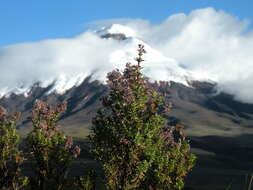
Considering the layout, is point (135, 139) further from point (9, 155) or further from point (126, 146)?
point (9, 155)

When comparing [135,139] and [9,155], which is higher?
[135,139]

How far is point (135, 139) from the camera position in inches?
881

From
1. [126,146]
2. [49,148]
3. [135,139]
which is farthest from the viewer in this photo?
[49,148]

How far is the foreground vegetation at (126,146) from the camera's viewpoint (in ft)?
75.1

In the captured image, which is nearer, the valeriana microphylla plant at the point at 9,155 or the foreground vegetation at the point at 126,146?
the foreground vegetation at the point at 126,146

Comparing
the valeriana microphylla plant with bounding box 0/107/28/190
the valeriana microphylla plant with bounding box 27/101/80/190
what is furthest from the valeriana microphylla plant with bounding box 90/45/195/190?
the valeriana microphylla plant with bounding box 0/107/28/190

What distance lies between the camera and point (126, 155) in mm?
23297

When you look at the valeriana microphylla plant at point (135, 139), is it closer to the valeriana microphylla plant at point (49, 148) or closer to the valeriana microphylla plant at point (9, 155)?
the valeriana microphylla plant at point (49, 148)

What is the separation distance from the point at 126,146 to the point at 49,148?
4.94 meters

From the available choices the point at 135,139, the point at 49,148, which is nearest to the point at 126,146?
the point at 135,139

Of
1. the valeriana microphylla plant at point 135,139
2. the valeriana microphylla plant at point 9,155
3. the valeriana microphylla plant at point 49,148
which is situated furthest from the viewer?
the valeriana microphylla plant at point 9,155

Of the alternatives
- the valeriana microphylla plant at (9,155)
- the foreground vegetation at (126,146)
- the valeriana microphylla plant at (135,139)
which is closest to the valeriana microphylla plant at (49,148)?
the foreground vegetation at (126,146)

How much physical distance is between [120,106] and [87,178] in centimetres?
510

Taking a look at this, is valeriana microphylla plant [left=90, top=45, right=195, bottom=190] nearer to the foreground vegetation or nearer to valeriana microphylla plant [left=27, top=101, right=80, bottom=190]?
the foreground vegetation
